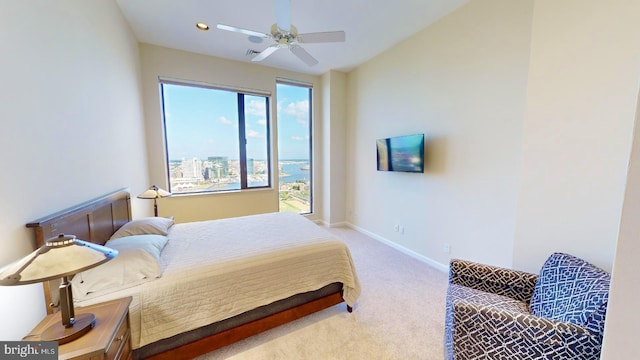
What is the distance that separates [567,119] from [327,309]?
2.47 metres

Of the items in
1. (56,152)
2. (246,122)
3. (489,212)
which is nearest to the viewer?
(56,152)

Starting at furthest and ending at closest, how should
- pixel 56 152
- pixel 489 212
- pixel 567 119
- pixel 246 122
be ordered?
pixel 246 122 < pixel 489 212 < pixel 567 119 < pixel 56 152

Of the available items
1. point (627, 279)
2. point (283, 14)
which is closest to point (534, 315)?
point (627, 279)

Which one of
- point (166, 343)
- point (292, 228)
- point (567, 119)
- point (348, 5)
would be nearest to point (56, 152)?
point (166, 343)

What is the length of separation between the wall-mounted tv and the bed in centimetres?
162

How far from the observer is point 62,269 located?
87cm

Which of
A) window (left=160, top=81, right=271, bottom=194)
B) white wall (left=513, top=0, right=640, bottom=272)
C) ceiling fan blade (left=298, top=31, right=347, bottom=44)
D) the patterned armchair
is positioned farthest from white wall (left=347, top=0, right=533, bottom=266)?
window (left=160, top=81, right=271, bottom=194)

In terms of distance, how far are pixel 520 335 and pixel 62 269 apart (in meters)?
2.11

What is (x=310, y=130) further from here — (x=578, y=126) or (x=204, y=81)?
(x=578, y=126)

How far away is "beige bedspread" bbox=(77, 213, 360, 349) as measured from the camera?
1.43 m

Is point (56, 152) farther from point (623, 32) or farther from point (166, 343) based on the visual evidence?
point (623, 32)

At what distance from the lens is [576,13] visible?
156 centimetres

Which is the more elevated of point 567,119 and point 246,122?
point 246,122

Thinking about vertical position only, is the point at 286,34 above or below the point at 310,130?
above
